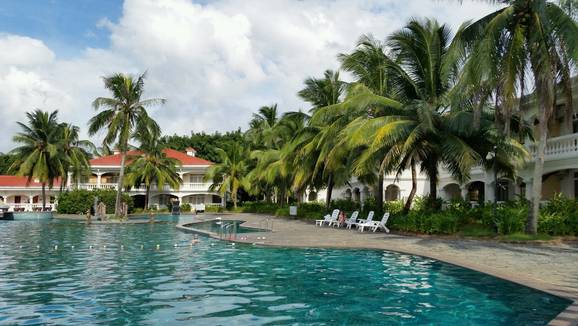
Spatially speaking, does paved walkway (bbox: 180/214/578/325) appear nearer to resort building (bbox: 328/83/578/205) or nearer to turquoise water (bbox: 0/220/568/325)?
turquoise water (bbox: 0/220/568/325)

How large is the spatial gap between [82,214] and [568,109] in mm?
36281

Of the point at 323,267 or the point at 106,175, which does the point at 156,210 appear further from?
the point at 323,267

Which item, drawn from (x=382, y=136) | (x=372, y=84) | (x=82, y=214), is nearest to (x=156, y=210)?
(x=82, y=214)

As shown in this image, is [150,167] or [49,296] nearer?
[49,296]

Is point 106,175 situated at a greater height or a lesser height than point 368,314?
greater

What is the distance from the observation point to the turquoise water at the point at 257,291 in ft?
23.7


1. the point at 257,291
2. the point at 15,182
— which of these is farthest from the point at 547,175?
the point at 15,182

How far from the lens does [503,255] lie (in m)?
12.6

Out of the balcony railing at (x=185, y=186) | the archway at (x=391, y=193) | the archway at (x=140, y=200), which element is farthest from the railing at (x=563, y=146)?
the archway at (x=140, y=200)

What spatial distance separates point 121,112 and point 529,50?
92.5ft

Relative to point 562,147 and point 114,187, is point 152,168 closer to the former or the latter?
point 114,187

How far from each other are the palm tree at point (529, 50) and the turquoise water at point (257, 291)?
251 inches

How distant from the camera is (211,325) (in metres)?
6.75

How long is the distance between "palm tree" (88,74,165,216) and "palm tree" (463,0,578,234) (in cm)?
2625
